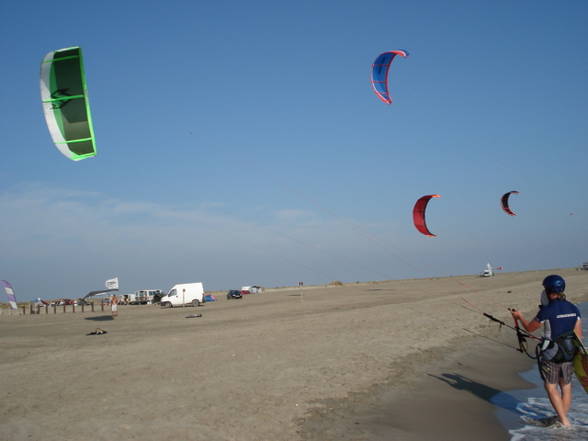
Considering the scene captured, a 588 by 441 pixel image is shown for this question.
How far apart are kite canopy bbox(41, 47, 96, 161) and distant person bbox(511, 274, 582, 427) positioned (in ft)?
28.6

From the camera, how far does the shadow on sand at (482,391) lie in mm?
7688

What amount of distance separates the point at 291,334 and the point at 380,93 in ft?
36.1

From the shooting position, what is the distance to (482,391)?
8.37 meters

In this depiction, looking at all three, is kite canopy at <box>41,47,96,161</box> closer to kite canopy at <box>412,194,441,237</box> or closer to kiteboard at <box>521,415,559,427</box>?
kiteboard at <box>521,415,559,427</box>

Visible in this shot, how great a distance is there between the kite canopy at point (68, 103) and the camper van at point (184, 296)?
101 ft

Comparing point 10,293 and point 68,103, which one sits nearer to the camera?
point 68,103

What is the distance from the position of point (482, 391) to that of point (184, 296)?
110 ft

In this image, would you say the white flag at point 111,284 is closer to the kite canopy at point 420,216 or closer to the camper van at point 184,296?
the camper van at point 184,296

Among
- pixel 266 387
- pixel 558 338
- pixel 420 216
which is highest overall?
pixel 420 216

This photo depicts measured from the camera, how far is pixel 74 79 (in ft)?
30.5

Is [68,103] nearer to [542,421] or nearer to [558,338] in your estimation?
[558,338]

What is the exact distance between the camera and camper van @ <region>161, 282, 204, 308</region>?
38.9 meters

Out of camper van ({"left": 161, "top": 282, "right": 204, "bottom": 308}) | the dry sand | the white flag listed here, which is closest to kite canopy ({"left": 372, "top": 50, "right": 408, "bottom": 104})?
the dry sand

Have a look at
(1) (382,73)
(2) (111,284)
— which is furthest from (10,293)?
(1) (382,73)
